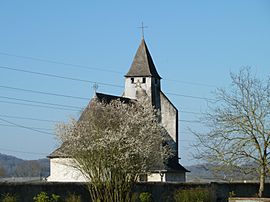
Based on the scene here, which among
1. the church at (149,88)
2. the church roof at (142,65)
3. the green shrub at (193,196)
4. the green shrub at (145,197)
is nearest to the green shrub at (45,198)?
the green shrub at (145,197)

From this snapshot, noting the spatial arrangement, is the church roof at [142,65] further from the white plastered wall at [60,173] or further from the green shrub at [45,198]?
the green shrub at [45,198]

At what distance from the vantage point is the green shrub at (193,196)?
113 feet

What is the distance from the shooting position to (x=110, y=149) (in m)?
32.0

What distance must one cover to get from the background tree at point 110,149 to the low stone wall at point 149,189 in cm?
122

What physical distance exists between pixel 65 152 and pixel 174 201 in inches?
324

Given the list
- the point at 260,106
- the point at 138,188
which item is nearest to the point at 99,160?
the point at 138,188

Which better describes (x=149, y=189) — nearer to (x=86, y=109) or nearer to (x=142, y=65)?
(x=86, y=109)

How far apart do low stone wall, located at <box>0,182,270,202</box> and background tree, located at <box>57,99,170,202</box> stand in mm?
1218

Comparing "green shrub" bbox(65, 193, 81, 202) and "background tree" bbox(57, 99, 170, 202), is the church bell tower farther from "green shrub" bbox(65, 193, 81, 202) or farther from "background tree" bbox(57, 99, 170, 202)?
"green shrub" bbox(65, 193, 81, 202)

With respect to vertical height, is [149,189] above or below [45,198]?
above

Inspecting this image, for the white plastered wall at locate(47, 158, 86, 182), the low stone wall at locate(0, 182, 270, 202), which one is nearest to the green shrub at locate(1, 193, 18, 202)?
the low stone wall at locate(0, 182, 270, 202)

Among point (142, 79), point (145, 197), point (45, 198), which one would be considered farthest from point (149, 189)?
point (142, 79)

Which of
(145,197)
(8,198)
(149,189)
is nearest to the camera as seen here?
(8,198)

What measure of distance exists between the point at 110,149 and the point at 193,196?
5763 mm
